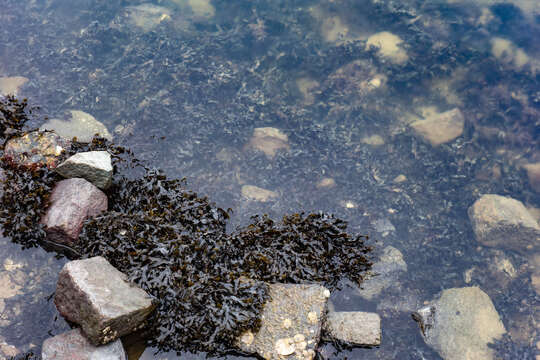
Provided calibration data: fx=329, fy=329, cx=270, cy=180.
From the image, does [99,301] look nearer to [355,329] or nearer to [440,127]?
[355,329]

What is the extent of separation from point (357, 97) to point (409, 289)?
3.68 metres

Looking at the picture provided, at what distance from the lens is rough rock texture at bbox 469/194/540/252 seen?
4.82m

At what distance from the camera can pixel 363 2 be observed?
7641 millimetres

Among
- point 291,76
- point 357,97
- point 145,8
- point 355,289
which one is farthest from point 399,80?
point 145,8

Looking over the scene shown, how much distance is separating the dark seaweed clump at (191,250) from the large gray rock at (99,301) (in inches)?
6.2

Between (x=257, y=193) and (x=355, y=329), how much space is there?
7.59 feet

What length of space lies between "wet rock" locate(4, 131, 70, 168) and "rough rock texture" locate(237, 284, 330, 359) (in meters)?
2.56

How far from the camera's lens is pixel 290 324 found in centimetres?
263

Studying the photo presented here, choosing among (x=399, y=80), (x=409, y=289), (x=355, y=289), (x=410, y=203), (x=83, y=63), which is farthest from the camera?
(x=399, y=80)

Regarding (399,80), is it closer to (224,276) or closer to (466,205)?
(466,205)

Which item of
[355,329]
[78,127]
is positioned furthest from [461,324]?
[78,127]

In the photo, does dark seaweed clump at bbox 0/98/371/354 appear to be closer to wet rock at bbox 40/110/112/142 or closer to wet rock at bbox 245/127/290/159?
wet rock at bbox 40/110/112/142

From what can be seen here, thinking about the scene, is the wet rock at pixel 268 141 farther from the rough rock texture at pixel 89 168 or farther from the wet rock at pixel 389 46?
the wet rock at pixel 389 46

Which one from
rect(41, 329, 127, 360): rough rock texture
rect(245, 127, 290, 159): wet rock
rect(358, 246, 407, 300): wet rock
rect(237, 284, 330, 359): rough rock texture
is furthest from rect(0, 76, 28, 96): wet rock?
rect(358, 246, 407, 300): wet rock
